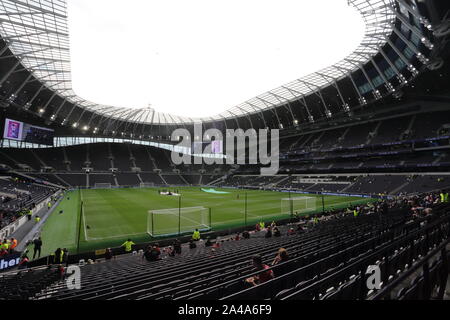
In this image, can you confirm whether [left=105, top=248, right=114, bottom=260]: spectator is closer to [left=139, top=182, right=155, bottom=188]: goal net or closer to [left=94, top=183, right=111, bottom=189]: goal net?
[left=94, top=183, right=111, bottom=189]: goal net

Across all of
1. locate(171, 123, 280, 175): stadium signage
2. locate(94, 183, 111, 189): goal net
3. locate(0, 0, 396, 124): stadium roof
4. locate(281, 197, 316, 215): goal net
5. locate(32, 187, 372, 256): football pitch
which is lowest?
locate(32, 187, 372, 256): football pitch

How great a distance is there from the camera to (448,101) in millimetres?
48469

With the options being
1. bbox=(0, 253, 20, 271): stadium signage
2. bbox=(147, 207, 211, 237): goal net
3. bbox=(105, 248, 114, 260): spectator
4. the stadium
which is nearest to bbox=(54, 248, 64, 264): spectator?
the stadium

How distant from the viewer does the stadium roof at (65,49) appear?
28.0m

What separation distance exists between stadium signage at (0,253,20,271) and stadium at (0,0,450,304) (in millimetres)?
71

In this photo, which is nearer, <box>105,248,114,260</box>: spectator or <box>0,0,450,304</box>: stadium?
<box>0,0,450,304</box>: stadium

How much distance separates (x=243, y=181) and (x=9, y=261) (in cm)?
6603

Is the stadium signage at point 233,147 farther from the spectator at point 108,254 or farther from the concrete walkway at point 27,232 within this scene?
the spectator at point 108,254

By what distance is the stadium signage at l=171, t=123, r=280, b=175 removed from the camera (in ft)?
282

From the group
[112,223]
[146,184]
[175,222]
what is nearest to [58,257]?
[112,223]

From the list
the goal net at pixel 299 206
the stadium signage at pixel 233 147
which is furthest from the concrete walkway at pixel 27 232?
the stadium signage at pixel 233 147

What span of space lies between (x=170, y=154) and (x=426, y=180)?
8485 cm
